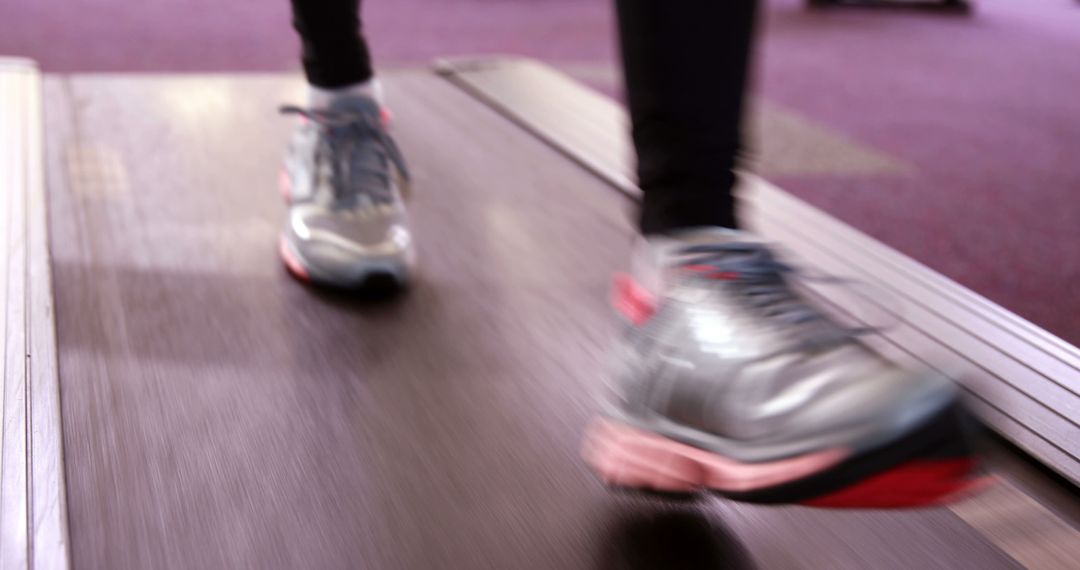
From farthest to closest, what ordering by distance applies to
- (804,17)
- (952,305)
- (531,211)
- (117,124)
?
(804,17)
(117,124)
(531,211)
(952,305)

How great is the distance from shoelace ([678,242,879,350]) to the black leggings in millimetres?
27

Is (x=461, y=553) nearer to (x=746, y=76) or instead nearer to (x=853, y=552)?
(x=853, y=552)

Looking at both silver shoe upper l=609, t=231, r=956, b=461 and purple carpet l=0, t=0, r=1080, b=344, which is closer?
silver shoe upper l=609, t=231, r=956, b=461

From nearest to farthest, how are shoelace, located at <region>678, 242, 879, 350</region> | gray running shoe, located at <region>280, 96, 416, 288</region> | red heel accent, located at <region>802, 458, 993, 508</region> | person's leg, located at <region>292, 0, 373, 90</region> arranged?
red heel accent, located at <region>802, 458, 993, 508</region> < shoelace, located at <region>678, 242, 879, 350</region> < gray running shoe, located at <region>280, 96, 416, 288</region> < person's leg, located at <region>292, 0, 373, 90</region>

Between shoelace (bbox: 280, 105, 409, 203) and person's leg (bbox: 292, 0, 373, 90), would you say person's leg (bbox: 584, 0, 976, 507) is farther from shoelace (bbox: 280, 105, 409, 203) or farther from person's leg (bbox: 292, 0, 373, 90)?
person's leg (bbox: 292, 0, 373, 90)

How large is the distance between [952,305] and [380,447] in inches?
25.1

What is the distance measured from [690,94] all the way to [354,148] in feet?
1.67

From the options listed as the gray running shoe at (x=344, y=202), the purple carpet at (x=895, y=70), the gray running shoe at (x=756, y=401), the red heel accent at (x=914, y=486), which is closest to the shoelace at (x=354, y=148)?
the gray running shoe at (x=344, y=202)

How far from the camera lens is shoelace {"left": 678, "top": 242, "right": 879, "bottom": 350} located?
0.57 m

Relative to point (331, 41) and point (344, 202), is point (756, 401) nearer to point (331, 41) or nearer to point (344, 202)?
point (344, 202)

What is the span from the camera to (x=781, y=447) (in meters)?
0.51

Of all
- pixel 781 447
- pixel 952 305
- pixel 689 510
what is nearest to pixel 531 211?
pixel 952 305

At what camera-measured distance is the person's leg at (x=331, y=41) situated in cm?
106

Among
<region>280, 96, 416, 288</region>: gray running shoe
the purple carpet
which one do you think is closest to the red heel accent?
<region>280, 96, 416, 288</region>: gray running shoe
